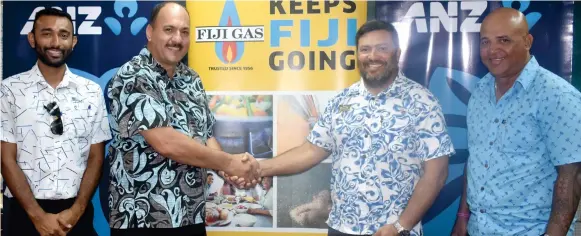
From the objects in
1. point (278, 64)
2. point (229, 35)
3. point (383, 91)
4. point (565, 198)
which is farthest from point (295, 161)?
point (565, 198)

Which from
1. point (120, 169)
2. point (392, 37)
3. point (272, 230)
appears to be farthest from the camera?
point (272, 230)

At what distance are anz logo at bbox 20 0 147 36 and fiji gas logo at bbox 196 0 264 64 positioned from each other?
1.40 feet

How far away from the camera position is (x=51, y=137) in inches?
129

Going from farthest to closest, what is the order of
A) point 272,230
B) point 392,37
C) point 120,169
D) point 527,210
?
point 272,230, point 392,37, point 120,169, point 527,210

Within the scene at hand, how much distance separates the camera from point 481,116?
2.95m

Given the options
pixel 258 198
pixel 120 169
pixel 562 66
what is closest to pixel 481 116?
pixel 562 66

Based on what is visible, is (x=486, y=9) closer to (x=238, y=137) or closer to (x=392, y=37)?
(x=392, y=37)

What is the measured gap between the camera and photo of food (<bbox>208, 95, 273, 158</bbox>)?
3.46m

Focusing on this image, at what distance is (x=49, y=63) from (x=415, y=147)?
Result: 7.64ft

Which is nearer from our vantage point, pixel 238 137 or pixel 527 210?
pixel 527 210

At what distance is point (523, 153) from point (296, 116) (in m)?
1.37

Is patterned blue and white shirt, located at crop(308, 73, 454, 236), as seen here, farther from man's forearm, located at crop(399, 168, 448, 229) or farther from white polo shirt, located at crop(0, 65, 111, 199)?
white polo shirt, located at crop(0, 65, 111, 199)

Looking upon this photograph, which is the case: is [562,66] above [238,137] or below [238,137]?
above

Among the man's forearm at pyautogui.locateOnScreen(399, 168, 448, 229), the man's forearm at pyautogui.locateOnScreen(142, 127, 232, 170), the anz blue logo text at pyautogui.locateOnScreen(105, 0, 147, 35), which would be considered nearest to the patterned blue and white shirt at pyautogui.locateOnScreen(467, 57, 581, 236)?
the man's forearm at pyautogui.locateOnScreen(399, 168, 448, 229)
